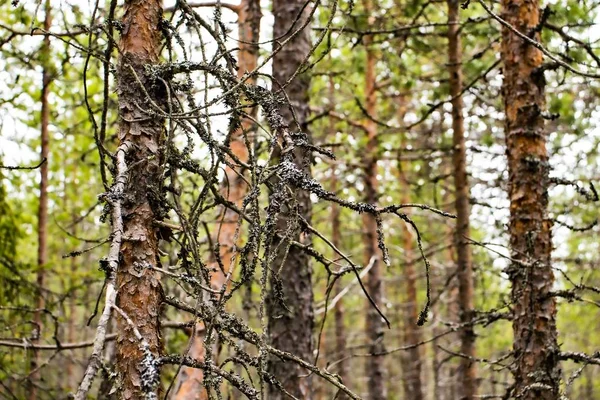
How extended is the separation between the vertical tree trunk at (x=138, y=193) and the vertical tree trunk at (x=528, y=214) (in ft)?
8.58

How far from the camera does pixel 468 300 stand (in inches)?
270

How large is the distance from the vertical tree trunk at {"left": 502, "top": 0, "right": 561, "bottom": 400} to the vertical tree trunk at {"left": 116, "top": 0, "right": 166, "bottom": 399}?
262 cm

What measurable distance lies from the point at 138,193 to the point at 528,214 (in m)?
2.98

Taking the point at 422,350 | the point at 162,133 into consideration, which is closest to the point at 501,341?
the point at 422,350

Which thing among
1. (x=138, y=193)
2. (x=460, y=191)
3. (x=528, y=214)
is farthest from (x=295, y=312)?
(x=138, y=193)

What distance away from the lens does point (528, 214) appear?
4.23m

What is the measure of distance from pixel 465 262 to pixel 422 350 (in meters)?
8.78

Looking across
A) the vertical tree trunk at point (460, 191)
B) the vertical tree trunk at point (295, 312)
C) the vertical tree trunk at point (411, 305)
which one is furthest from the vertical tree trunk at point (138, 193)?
the vertical tree trunk at point (411, 305)

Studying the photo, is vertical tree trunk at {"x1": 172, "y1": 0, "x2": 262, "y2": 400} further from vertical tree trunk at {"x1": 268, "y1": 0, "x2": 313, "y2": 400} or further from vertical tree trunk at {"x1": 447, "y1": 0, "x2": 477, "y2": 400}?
vertical tree trunk at {"x1": 447, "y1": 0, "x2": 477, "y2": 400}

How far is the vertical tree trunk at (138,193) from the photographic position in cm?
216

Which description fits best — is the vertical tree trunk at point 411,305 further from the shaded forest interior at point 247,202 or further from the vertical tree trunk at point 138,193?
the vertical tree trunk at point 138,193

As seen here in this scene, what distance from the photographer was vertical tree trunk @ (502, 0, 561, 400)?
4.06 meters

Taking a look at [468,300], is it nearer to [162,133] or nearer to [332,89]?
[162,133]

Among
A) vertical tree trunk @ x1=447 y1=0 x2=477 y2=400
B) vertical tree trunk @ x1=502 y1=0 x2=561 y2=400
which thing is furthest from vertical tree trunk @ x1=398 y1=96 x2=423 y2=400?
vertical tree trunk @ x1=502 y1=0 x2=561 y2=400
